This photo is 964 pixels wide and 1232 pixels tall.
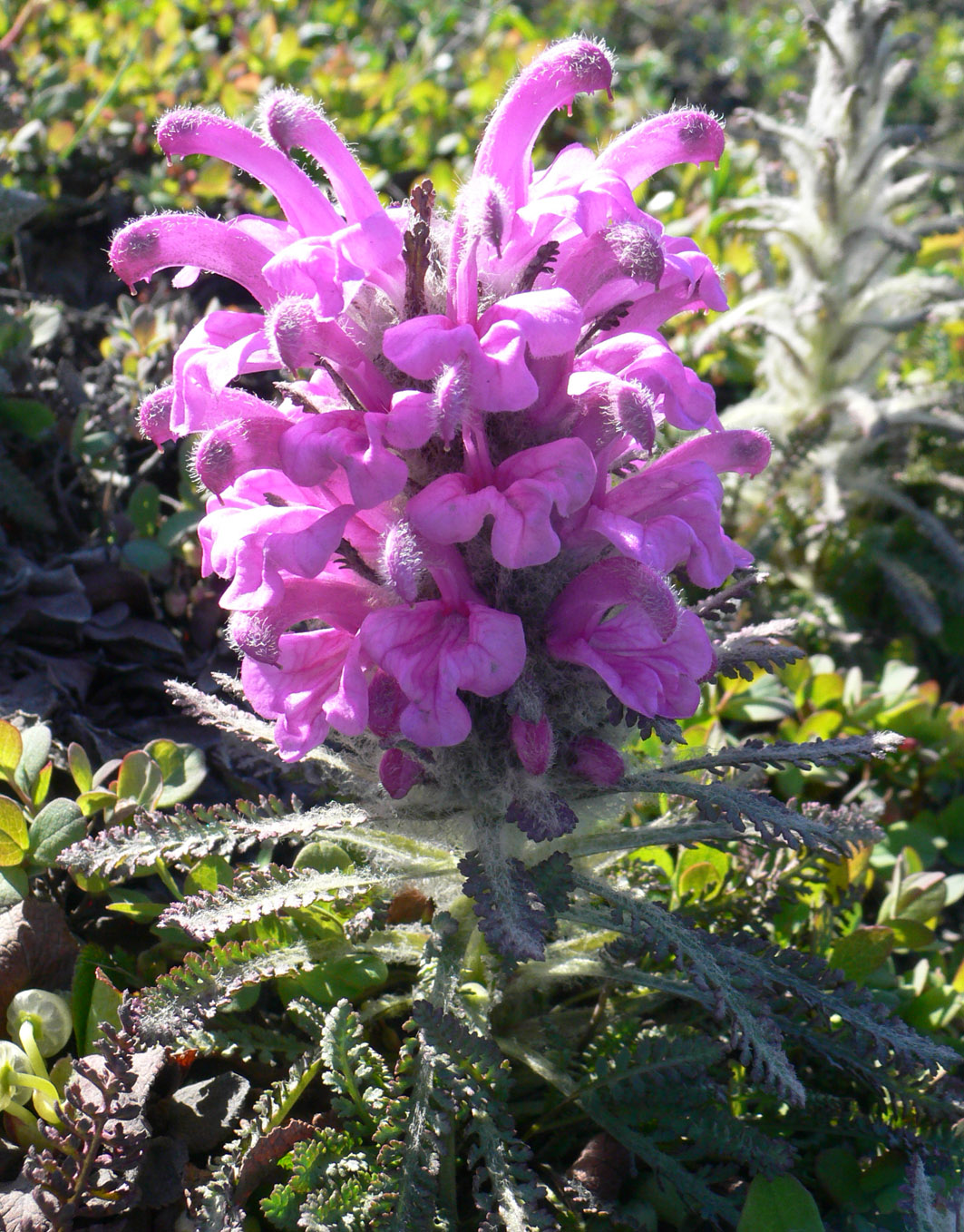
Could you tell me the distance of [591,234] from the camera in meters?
1.22

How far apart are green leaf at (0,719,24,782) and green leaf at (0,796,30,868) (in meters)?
0.11

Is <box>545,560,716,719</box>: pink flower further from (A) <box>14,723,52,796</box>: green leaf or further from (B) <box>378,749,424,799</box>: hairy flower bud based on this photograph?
(A) <box>14,723,52,796</box>: green leaf

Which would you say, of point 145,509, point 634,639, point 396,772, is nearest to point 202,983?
point 396,772

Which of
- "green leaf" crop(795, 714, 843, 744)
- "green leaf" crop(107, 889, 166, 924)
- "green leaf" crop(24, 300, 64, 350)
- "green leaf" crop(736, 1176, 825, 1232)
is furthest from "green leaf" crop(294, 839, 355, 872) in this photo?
"green leaf" crop(24, 300, 64, 350)

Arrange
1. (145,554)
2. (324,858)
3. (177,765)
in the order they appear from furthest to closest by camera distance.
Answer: (145,554)
(177,765)
(324,858)

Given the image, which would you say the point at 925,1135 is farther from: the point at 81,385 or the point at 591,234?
the point at 81,385

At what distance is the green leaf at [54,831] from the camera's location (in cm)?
155

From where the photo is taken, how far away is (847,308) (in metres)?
2.88

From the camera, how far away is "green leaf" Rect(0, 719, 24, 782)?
162cm

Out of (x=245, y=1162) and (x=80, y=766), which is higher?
(x=80, y=766)

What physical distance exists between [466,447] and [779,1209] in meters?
1.07

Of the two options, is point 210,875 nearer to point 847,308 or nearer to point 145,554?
point 145,554

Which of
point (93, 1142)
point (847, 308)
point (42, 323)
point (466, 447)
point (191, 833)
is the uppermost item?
point (42, 323)

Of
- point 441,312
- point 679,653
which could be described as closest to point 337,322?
point 441,312
